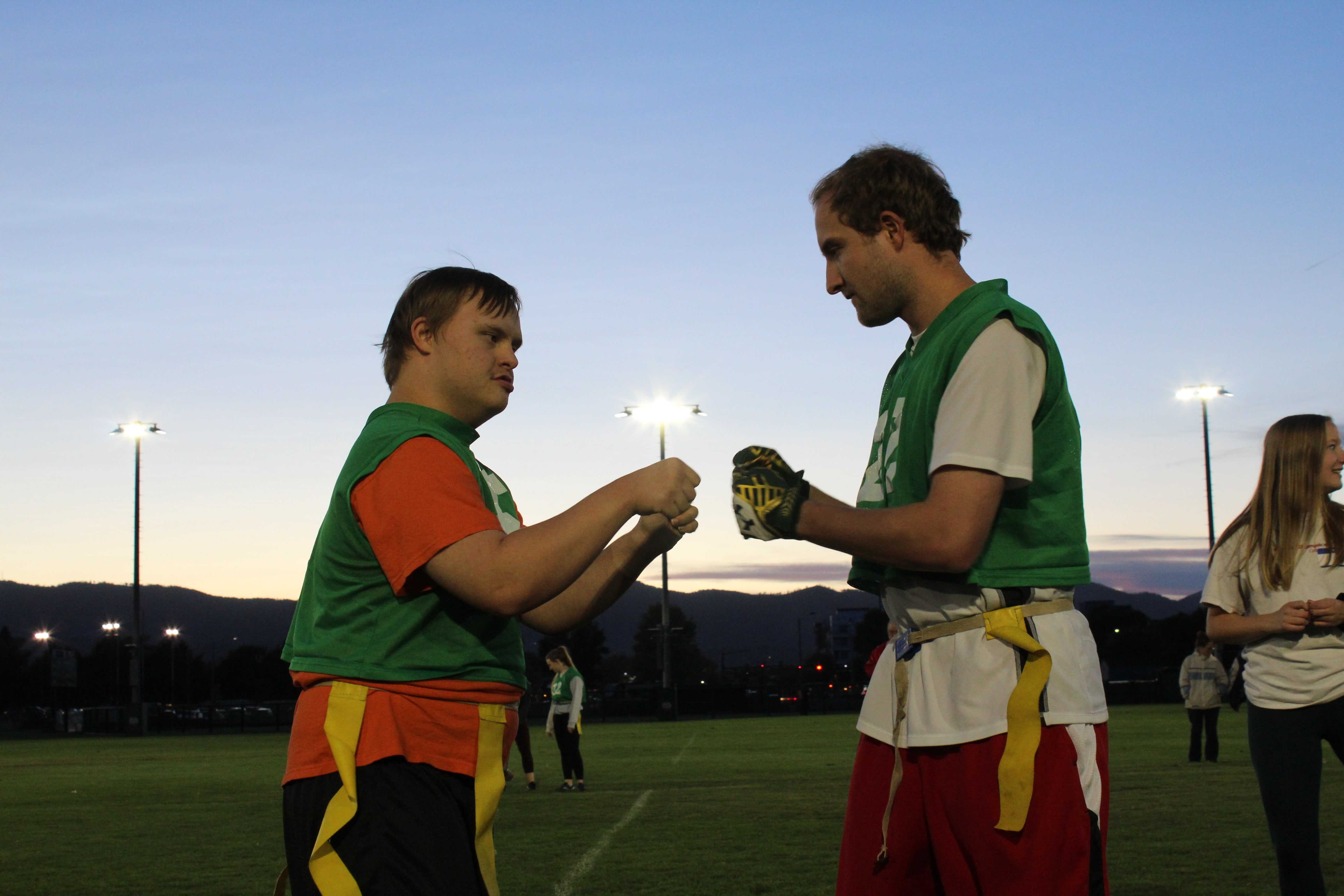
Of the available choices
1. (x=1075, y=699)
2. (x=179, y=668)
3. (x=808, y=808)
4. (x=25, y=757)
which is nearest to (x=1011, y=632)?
(x=1075, y=699)

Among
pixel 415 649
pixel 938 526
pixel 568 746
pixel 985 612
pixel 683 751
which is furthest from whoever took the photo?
pixel 683 751

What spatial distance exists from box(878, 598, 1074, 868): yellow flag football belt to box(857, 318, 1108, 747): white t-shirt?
19 millimetres

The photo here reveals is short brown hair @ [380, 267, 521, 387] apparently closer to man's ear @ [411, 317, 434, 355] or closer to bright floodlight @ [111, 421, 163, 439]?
man's ear @ [411, 317, 434, 355]

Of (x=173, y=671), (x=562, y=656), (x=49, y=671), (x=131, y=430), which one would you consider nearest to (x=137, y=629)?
(x=131, y=430)

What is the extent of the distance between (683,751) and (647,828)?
14410mm

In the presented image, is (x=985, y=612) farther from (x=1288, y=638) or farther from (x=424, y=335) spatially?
(x=1288, y=638)

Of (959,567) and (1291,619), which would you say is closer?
(959,567)

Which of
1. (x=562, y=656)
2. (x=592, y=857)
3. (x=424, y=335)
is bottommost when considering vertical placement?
(x=592, y=857)

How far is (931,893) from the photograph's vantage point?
3008 mm

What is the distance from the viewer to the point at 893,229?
10.3ft

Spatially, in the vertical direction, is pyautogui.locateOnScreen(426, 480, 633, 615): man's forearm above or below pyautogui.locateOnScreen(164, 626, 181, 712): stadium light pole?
above

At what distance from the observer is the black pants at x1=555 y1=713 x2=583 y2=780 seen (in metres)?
16.8

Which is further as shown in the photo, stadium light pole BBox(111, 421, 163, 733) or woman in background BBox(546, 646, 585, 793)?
stadium light pole BBox(111, 421, 163, 733)

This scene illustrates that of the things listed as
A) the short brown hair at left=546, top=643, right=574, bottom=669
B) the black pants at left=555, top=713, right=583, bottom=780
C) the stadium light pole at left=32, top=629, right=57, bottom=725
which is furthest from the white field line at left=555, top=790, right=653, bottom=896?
the stadium light pole at left=32, top=629, right=57, bottom=725
